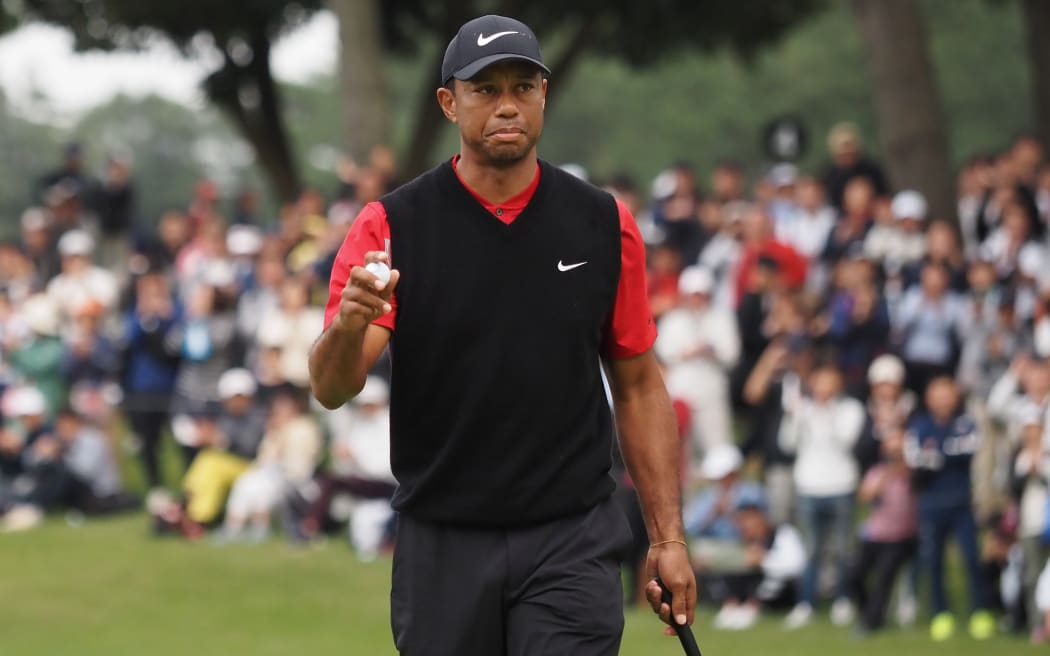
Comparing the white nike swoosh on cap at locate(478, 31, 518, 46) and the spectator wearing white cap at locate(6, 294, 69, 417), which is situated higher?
the white nike swoosh on cap at locate(478, 31, 518, 46)

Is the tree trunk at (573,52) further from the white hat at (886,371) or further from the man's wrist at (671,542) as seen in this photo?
the man's wrist at (671,542)

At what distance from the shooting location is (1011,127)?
43.3 meters

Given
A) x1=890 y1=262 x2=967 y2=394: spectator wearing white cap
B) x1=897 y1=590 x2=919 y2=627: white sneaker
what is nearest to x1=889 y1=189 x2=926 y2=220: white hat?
x1=890 y1=262 x2=967 y2=394: spectator wearing white cap

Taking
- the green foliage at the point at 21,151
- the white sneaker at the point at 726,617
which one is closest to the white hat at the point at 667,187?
the white sneaker at the point at 726,617

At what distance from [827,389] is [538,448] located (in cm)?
758

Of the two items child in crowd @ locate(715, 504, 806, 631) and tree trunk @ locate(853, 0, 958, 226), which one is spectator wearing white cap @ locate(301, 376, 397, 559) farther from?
tree trunk @ locate(853, 0, 958, 226)

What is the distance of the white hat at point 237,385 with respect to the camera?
15.6m

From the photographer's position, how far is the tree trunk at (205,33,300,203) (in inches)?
1055

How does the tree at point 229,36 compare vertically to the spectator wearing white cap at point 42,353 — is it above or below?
above

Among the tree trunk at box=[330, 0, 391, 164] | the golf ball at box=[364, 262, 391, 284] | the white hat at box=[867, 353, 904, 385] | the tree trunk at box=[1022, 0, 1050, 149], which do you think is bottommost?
the white hat at box=[867, 353, 904, 385]

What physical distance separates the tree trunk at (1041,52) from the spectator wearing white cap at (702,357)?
8.43m

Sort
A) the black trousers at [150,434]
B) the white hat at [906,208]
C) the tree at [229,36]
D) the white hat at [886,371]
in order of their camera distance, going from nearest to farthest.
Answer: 1. the white hat at [886,371]
2. the white hat at [906,208]
3. the black trousers at [150,434]
4. the tree at [229,36]

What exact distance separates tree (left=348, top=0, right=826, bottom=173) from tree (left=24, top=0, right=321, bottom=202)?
141 centimetres

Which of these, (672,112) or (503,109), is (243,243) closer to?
(503,109)
